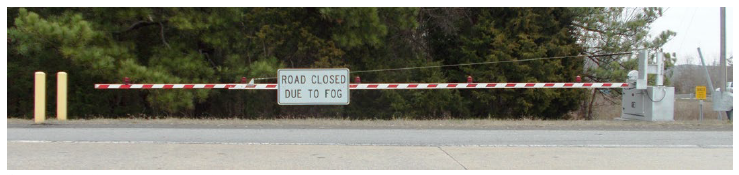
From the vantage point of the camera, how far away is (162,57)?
17.3m

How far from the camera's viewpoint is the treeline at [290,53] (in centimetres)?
1645

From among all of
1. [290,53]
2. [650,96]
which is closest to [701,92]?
[650,96]

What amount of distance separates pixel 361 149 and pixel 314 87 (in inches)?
165

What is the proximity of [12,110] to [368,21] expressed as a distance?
38.0 feet

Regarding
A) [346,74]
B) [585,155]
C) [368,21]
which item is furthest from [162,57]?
[585,155]

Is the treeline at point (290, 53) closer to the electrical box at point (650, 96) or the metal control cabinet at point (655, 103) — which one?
the electrical box at point (650, 96)

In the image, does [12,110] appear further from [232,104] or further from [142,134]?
[142,134]

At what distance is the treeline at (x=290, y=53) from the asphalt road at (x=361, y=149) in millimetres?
6281

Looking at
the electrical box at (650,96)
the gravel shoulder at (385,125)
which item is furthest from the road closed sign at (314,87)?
the electrical box at (650,96)

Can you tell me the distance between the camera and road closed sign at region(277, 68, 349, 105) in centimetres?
1216

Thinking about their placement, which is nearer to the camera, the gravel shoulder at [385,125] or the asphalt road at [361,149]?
the asphalt road at [361,149]

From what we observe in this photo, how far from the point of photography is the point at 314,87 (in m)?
12.2

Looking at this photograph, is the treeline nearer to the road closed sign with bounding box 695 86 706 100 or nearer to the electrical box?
the road closed sign with bounding box 695 86 706 100

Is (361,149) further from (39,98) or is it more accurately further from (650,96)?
(650,96)
